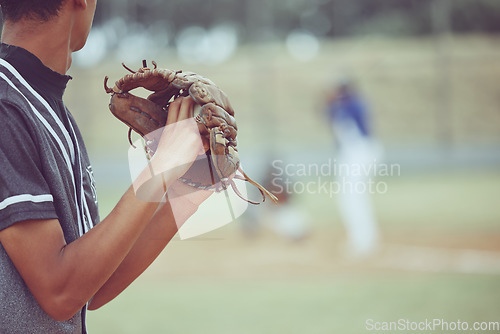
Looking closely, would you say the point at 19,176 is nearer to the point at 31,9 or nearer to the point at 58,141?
the point at 58,141

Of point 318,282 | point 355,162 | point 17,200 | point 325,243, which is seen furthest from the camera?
point 325,243

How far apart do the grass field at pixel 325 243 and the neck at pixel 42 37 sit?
28.2 inches

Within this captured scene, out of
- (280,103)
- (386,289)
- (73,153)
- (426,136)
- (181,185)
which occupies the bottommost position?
(426,136)

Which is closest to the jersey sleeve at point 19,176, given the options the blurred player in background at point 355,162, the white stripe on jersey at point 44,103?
the white stripe on jersey at point 44,103

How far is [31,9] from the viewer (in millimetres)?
1052

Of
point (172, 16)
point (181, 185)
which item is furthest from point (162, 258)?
point (172, 16)

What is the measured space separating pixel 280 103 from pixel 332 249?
12.0 m

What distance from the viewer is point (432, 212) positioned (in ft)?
27.3

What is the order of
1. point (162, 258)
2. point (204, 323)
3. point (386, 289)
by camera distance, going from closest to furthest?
point (204, 323), point (386, 289), point (162, 258)

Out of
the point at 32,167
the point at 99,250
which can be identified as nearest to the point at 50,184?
the point at 32,167

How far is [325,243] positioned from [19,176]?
231 inches

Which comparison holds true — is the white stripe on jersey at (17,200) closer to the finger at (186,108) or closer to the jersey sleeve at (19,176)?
the jersey sleeve at (19,176)

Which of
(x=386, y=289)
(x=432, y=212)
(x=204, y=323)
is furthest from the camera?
(x=432, y=212)

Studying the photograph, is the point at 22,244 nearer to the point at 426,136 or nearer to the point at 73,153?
the point at 73,153
